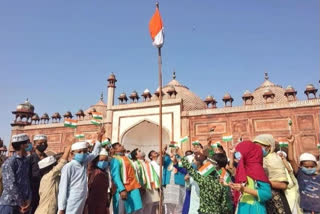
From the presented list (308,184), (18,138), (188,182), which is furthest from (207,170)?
(18,138)

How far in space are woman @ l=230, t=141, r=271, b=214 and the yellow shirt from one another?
2.01 metres

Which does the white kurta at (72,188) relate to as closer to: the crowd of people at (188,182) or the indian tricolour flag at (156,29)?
the crowd of people at (188,182)

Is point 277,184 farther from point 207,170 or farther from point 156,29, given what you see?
point 156,29

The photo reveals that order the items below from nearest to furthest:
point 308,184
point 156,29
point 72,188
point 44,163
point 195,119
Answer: point 72,188 → point 308,184 → point 44,163 → point 156,29 → point 195,119

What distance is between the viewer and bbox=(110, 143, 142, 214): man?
3.66 metres

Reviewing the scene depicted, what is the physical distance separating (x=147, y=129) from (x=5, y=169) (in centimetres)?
1290

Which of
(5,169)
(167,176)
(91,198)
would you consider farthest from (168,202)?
(5,169)

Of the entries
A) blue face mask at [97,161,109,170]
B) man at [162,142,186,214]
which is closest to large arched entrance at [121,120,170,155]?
man at [162,142,186,214]

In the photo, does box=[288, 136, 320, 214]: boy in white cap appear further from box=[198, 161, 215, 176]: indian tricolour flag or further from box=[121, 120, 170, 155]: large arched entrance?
box=[121, 120, 170, 155]: large arched entrance

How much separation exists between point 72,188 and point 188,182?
1499mm

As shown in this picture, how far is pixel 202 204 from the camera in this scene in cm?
252

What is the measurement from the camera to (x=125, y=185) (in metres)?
3.72

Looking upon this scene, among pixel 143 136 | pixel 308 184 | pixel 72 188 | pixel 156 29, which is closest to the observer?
pixel 72 188

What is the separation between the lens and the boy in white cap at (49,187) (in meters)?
2.76
